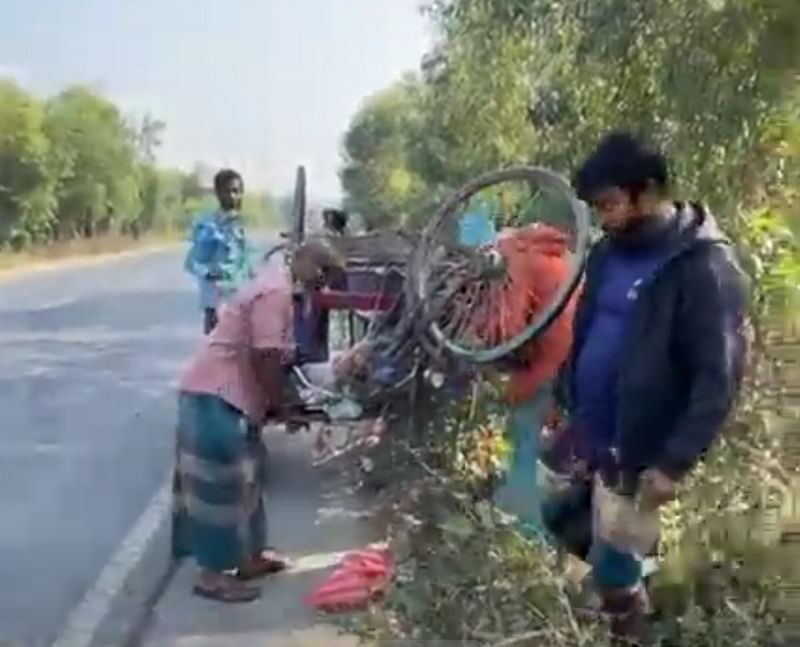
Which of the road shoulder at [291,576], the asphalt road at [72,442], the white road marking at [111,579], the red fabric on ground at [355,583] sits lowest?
the asphalt road at [72,442]

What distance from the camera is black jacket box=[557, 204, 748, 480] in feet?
13.1

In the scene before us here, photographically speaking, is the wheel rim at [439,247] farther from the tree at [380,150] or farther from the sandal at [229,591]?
the tree at [380,150]

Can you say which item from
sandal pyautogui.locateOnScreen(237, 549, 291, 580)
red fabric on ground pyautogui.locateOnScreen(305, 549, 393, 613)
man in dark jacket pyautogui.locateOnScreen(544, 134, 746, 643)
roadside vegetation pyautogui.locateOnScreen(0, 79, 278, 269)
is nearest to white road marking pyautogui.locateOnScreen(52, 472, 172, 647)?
sandal pyautogui.locateOnScreen(237, 549, 291, 580)

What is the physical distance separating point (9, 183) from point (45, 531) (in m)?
42.9

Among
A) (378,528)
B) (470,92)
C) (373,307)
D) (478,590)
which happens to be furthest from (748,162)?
(470,92)

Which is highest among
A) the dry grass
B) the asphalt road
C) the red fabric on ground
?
the red fabric on ground

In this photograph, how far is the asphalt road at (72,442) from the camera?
694 centimetres

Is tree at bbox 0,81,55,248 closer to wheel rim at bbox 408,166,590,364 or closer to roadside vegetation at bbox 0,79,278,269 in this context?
roadside vegetation at bbox 0,79,278,269

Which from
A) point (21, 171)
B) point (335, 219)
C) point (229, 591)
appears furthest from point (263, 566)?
point (21, 171)

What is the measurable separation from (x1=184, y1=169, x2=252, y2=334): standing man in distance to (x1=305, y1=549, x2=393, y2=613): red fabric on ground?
151 inches

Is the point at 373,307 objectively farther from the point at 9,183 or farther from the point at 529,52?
the point at 9,183

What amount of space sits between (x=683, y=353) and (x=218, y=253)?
20.5 feet

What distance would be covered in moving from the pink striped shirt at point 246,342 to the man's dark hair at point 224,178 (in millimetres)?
3216

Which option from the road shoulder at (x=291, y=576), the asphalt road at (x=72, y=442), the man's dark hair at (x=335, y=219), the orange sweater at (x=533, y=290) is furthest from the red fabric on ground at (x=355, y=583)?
the man's dark hair at (x=335, y=219)
